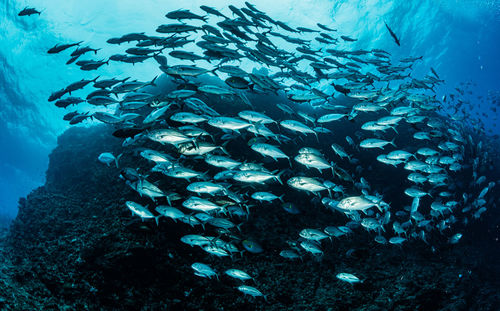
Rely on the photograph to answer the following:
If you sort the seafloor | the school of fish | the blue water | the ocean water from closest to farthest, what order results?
the seafloor, the school of fish, the ocean water, the blue water

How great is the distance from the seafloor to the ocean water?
0.17 meters

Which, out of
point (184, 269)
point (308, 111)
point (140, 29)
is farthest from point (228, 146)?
point (140, 29)

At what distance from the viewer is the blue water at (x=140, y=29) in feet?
57.3

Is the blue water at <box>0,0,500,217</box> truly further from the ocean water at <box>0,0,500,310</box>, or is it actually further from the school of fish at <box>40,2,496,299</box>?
the school of fish at <box>40,2,496,299</box>

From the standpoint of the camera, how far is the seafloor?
459 centimetres

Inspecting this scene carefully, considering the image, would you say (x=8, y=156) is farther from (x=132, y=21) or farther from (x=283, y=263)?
(x=283, y=263)

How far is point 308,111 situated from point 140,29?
15.9 m

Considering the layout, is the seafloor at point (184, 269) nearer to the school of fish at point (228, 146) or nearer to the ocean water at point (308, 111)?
the ocean water at point (308, 111)

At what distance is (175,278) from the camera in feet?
16.5

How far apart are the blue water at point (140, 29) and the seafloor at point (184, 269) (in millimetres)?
14514

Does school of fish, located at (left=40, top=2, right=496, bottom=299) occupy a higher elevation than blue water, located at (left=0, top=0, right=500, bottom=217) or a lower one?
lower

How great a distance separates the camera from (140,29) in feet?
63.9

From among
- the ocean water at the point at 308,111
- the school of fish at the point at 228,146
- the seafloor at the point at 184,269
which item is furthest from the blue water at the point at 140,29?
the seafloor at the point at 184,269

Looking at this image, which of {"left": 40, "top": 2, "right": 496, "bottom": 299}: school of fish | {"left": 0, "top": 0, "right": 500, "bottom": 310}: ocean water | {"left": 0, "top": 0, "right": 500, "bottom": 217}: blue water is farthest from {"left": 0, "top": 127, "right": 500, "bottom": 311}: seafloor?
{"left": 0, "top": 0, "right": 500, "bottom": 217}: blue water
